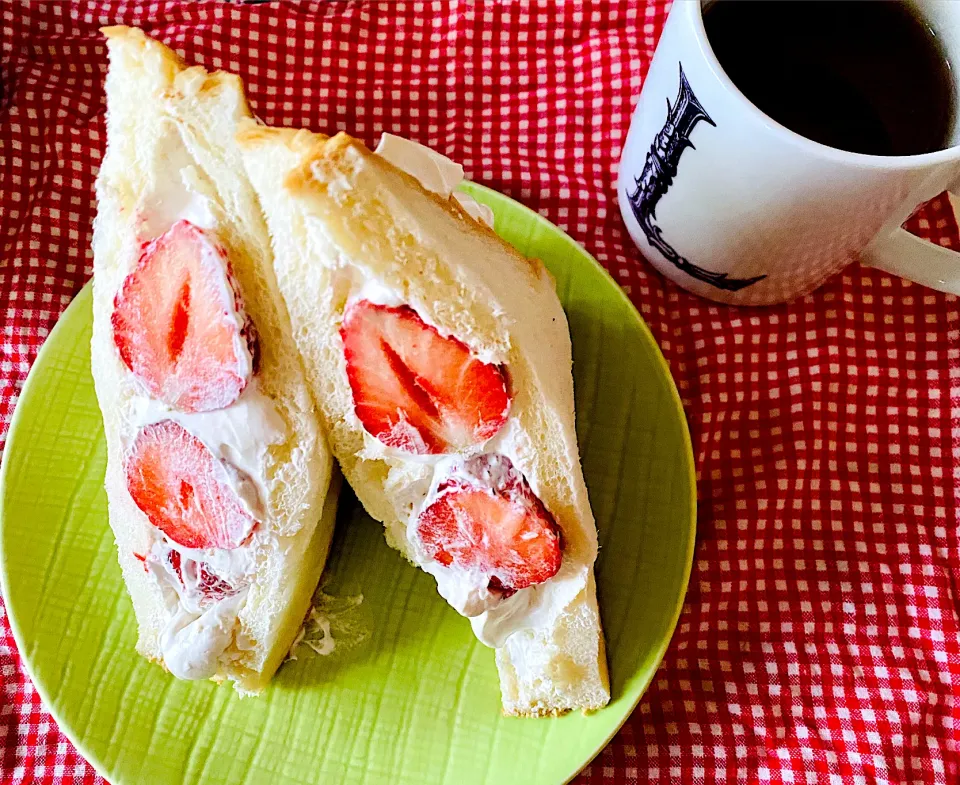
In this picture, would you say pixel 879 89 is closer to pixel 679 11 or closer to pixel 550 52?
pixel 679 11

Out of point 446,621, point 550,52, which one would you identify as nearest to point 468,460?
point 446,621

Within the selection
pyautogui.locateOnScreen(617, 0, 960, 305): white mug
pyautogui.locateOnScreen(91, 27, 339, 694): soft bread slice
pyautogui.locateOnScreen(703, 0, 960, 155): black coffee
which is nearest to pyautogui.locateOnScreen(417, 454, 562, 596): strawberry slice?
pyautogui.locateOnScreen(91, 27, 339, 694): soft bread slice

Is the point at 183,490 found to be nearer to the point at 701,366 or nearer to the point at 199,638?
the point at 199,638

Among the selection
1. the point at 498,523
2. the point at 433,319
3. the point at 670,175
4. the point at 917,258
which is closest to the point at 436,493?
the point at 498,523

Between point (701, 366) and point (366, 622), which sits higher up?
point (701, 366)

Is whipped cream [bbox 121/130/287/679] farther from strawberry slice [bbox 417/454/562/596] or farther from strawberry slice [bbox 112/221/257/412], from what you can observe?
strawberry slice [bbox 417/454/562/596]

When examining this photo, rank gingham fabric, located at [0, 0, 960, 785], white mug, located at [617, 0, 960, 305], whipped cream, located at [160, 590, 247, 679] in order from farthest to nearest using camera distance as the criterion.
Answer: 1. gingham fabric, located at [0, 0, 960, 785]
2. whipped cream, located at [160, 590, 247, 679]
3. white mug, located at [617, 0, 960, 305]

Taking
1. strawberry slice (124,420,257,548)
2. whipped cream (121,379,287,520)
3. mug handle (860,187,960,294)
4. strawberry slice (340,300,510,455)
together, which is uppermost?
mug handle (860,187,960,294)
